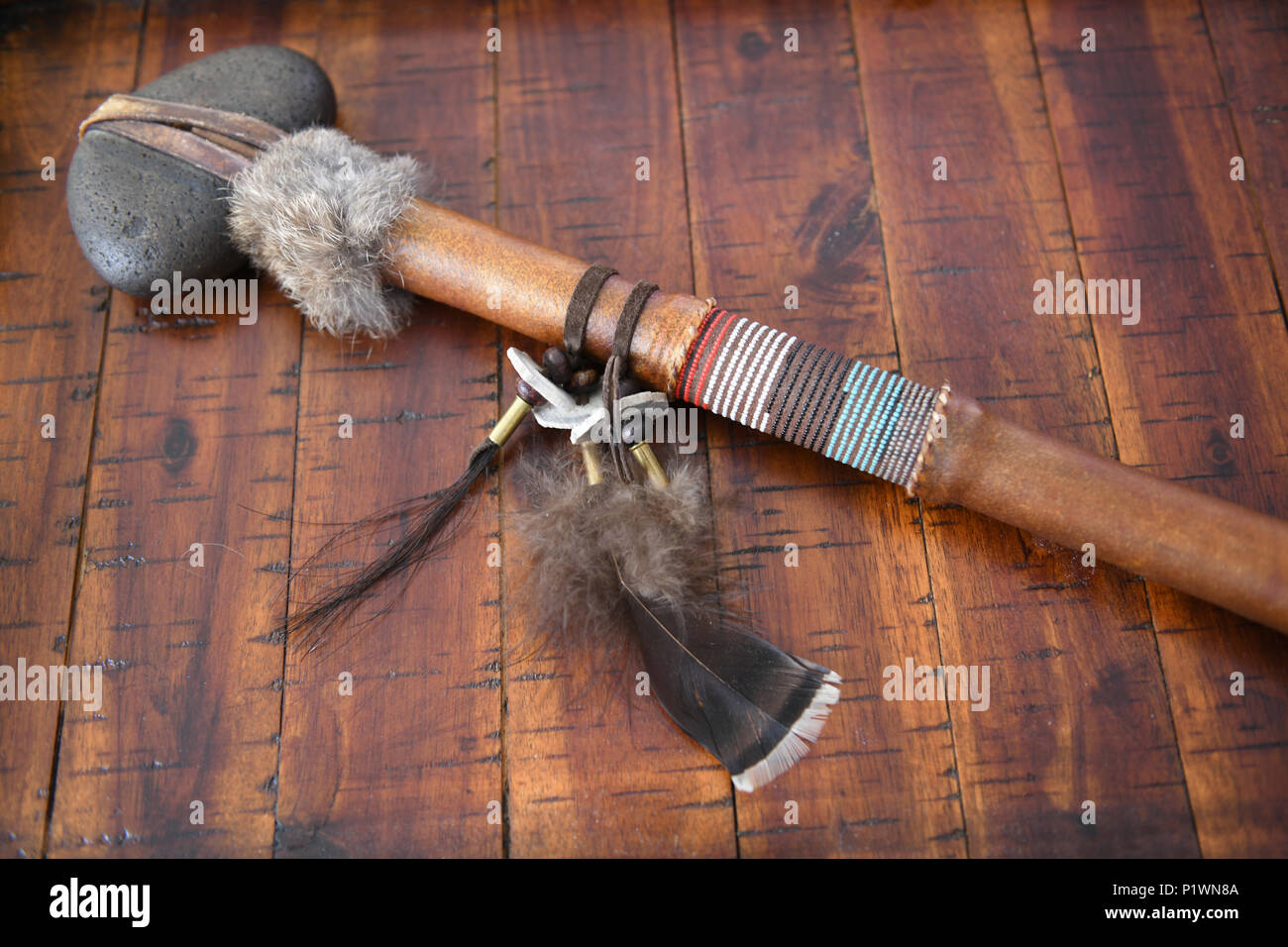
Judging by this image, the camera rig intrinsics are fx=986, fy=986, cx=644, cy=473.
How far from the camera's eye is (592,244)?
1.87 meters

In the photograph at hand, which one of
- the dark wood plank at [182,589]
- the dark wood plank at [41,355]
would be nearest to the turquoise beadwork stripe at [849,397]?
the dark wood plank at [182,589]

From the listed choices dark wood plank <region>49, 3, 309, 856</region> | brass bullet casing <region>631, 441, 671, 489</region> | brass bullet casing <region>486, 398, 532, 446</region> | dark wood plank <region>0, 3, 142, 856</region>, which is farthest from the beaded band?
dark wood plank <region>0, 3, 142, 856</region>

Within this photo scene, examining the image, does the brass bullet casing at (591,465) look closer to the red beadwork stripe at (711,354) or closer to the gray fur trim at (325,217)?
the red beadwork stripe at (711,354)

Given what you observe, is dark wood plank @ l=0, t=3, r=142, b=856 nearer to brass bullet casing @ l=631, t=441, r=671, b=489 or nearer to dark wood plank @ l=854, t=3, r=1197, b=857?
brass bullet casing @ l=631, t=441, r=671, b=489

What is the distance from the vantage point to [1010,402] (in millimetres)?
1716

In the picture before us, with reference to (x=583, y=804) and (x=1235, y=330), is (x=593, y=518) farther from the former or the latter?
(x=1235, y=330)

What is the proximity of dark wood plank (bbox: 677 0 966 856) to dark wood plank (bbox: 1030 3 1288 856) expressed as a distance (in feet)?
1.29

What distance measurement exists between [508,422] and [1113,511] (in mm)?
952

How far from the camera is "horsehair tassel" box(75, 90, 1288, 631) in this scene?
1.47 metres

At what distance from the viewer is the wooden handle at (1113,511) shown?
144cm

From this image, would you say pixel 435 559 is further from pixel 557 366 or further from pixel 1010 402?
pixel 1010 402

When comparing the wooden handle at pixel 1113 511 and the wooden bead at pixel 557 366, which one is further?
the wooden bead at pixel 557 366

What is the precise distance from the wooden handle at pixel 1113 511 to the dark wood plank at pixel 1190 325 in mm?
146
